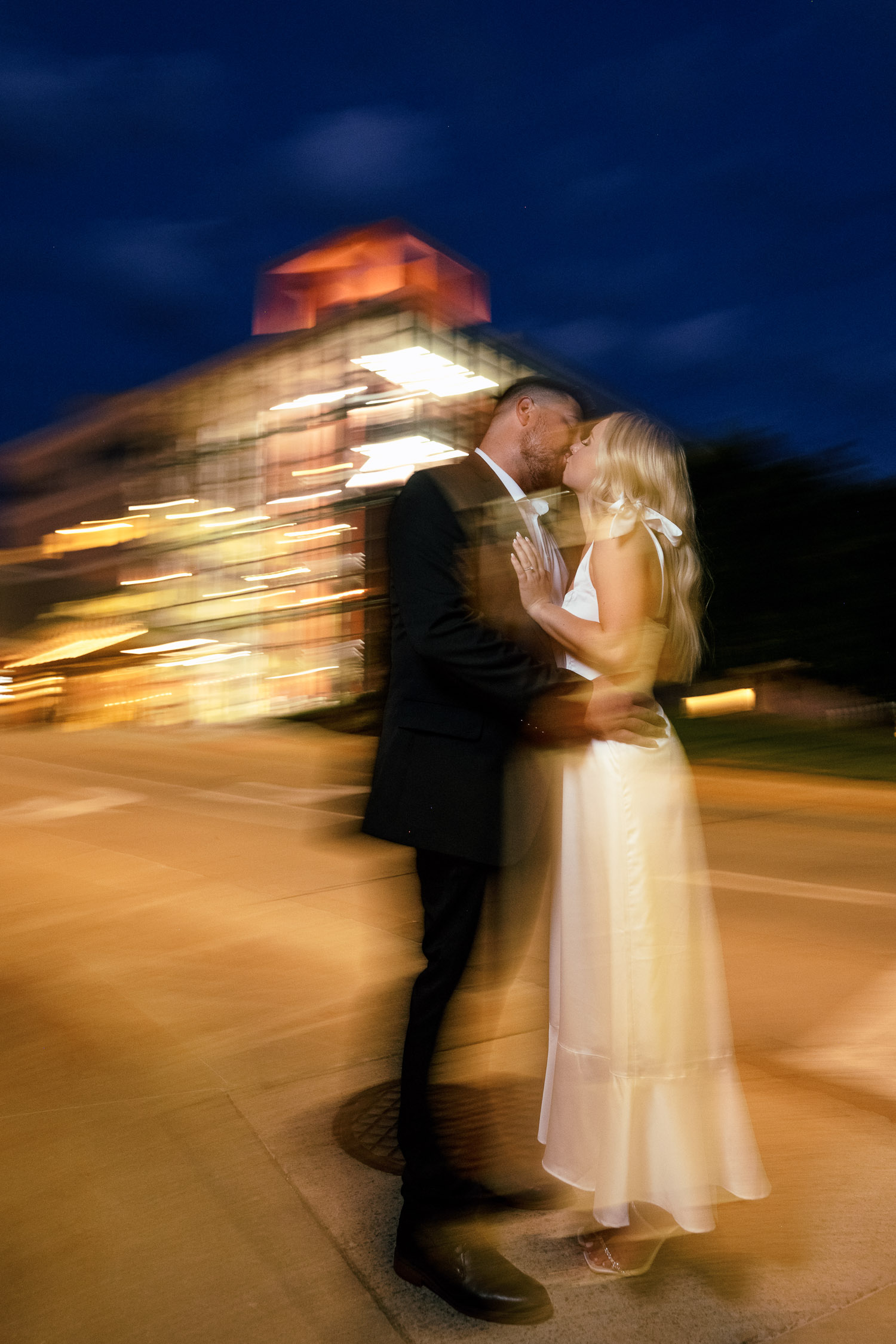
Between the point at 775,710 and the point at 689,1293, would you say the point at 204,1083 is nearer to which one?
the point at 689,1293

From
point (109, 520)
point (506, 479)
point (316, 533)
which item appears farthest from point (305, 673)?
point (506, 479)

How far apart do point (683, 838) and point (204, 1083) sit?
6.46ft

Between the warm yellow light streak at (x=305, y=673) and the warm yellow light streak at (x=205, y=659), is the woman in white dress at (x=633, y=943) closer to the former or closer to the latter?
the warm yellow light streak at (x=305, y=673)

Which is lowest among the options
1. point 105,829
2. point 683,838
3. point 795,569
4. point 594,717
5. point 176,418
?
point 105,829

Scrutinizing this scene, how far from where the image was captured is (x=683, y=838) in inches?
95.0

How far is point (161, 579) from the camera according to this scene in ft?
193

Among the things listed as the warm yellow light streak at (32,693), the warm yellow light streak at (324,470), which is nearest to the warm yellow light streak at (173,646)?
the warm yellow light streak at (324,470)

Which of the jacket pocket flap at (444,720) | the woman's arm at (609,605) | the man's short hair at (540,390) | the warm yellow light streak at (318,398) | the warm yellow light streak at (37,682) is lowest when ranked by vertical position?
the warm yellow light streak at (37,682)

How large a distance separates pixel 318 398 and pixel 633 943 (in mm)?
45704

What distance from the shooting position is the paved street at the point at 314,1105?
2.23 metres

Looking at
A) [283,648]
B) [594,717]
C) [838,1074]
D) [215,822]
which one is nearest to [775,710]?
[215,822]

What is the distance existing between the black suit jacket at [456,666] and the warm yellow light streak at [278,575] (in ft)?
149

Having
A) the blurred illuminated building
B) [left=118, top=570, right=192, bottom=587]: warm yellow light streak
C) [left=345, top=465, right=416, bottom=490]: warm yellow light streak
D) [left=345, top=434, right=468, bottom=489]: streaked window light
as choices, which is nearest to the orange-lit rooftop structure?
the blurred illuminated building

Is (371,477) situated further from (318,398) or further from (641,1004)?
(641,1004)
